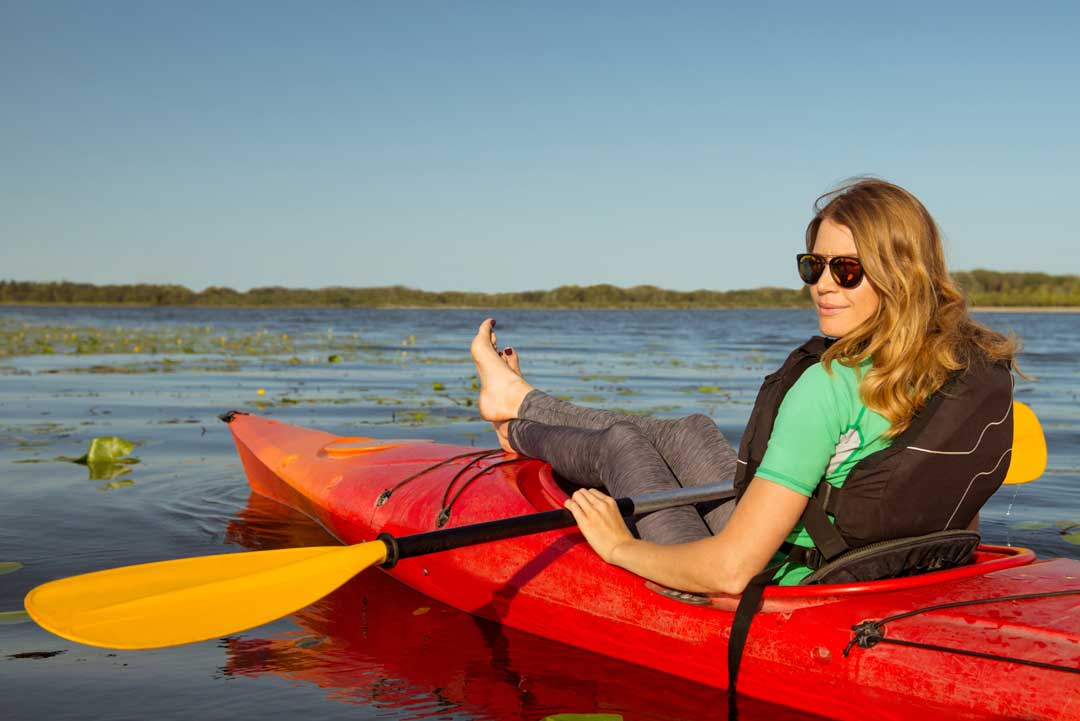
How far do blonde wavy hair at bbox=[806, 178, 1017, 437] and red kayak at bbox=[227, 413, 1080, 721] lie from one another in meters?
0.59

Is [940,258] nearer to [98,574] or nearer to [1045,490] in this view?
[98,574]

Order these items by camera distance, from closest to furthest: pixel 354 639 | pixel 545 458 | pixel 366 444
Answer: pixel 354 639 → pixel 545 458 → pixel 366 444

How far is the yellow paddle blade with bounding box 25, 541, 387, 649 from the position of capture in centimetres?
267

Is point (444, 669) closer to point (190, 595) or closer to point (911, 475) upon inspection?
point (190, 595)

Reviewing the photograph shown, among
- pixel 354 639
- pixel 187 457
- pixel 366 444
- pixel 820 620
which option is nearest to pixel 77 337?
pixel 187 457

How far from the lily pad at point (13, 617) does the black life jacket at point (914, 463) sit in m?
2.93

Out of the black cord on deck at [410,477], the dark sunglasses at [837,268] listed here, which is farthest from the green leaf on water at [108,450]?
the dark sunglasses at [837,268]

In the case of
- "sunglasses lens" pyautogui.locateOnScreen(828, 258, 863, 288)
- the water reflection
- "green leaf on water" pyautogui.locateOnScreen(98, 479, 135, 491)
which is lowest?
the water reflection

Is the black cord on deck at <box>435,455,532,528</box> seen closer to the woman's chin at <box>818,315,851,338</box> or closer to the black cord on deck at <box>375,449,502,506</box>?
the black cord on deck at <box>375,449,502,506</box>

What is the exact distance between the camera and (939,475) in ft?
7.98

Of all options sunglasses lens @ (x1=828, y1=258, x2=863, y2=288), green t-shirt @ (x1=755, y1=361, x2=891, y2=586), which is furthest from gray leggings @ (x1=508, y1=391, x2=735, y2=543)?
sunglasses lens @ (x1=828, y1=258, x2=863, y2=288)

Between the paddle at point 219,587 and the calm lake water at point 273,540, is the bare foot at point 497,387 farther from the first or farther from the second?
the paddle at point 219,587

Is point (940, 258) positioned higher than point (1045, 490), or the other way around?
point (940, 258)

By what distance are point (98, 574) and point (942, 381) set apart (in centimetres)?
250
